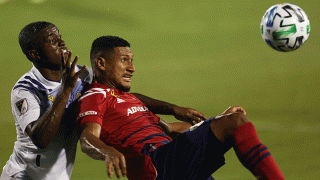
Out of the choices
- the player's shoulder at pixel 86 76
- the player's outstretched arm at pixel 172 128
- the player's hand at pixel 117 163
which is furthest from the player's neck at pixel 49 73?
Result: the player's hand at pixel 117 163

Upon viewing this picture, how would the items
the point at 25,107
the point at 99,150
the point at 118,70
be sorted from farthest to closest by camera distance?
the point at 118,70
the point at 25,107
the point at 99,150

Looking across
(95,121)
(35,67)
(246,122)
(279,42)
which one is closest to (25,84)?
(35,67)

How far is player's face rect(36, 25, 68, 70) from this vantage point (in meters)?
2.36

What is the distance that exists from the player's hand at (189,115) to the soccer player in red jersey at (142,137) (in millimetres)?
152

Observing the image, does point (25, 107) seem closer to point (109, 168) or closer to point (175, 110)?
point (109, 168)

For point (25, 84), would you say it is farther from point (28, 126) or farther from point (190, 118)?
point (190, 118)

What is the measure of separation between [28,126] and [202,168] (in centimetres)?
101

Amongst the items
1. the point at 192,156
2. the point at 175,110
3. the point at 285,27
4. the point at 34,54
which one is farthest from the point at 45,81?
the point at 285,27

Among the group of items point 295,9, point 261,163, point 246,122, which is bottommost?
point 261,163

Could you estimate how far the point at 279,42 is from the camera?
2893 mm

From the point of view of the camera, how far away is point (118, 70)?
252cm

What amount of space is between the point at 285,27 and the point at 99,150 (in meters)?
1.76

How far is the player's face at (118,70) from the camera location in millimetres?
2521

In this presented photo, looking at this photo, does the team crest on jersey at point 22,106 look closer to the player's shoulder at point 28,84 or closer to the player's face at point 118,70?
the player's shoulder at point 28,84
